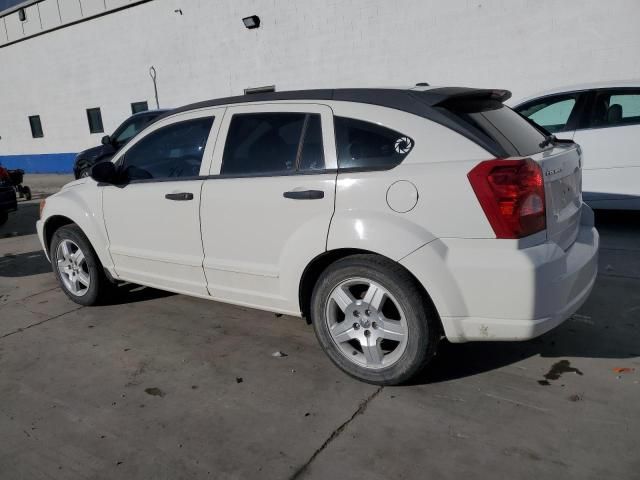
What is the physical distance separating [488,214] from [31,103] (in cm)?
2164

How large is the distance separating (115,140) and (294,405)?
945 cm

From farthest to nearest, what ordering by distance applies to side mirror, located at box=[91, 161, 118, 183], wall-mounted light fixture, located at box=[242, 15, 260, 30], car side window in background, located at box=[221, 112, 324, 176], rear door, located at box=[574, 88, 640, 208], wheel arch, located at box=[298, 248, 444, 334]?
wall-mounted light fixture, located at box=[242, 15, 260, 30]
rear door, located at box=[574, 88, 640, 208]
side mirror, located at box=[91, 161, 118, 183]
car side window in background, located at box=[221, 112, 324, 176]
wheel arch, located at box=[298, 248, 444, 334]

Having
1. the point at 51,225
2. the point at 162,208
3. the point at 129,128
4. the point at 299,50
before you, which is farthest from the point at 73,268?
the point at 299,50

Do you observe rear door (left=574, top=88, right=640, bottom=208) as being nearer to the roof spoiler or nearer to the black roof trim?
the black roof trim

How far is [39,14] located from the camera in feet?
60.3

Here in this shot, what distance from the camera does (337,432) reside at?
8.69 ft

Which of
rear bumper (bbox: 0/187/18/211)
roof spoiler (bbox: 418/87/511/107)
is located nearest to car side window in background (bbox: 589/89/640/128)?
roof spoiler (bbox: 418/87/511/107)

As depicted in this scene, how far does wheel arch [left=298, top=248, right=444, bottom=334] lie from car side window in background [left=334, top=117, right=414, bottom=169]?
491mm

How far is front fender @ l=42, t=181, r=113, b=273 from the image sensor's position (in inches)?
170

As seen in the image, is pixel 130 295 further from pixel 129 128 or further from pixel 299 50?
pixel 299 50

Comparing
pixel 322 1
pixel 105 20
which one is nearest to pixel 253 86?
pixel 322 1

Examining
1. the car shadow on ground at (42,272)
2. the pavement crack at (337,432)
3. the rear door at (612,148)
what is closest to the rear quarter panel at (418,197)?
the pavement crack at (337,432)

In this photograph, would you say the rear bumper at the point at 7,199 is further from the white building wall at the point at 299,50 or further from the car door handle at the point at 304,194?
the car door handle at the point at 304,194

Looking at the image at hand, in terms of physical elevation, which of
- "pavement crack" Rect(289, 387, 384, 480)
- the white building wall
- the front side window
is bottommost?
"pavement crack" Rect(289, 387, 384, 480)
